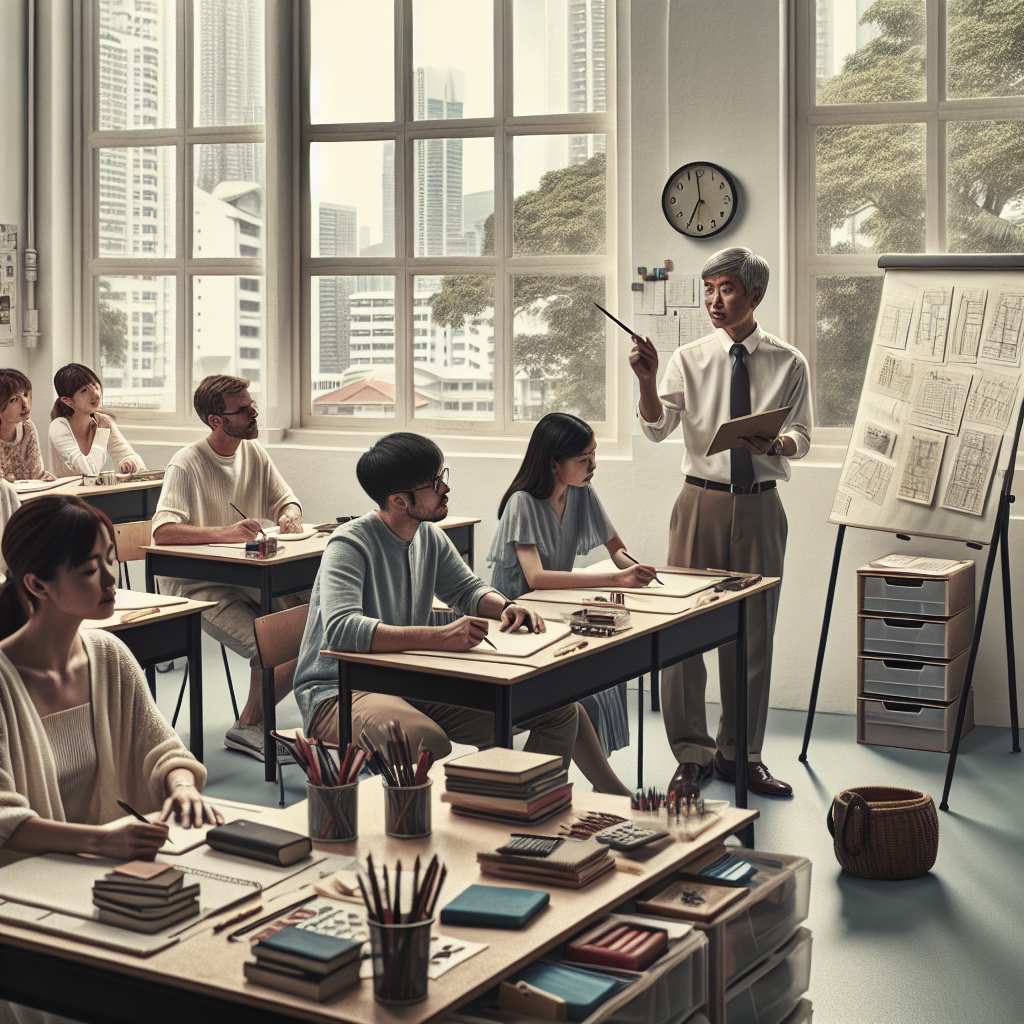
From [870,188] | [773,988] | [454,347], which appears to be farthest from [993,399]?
[773,988]

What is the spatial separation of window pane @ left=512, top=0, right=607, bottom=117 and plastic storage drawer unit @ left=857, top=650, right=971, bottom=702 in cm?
304

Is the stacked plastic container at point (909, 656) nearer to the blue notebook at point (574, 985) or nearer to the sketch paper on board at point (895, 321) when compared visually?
the sketch paper on board at point (895, 321)

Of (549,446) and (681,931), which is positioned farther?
(549,446)

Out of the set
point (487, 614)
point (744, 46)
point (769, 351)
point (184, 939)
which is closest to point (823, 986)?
point (487, 614)

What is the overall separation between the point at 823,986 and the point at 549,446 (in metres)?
1.80

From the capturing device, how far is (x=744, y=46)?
564 cm

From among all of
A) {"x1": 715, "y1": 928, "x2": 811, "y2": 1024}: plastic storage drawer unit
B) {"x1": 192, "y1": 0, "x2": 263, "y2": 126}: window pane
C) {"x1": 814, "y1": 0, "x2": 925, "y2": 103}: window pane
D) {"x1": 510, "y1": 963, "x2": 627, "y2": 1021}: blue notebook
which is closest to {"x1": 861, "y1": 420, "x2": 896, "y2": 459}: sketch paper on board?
{"x1": 814, "y1": 0, "x2": 925, "y2": 103}: window pane

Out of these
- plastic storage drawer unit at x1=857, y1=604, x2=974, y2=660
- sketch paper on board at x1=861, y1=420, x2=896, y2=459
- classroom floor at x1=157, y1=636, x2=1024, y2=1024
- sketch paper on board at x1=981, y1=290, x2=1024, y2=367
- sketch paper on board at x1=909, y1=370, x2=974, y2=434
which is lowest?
classroom floor at x1=157, y1=636, x2=1024, y2=1024

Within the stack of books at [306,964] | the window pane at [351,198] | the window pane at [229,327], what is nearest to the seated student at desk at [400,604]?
the stack of books at [306,964]

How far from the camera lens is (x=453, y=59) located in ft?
21.6

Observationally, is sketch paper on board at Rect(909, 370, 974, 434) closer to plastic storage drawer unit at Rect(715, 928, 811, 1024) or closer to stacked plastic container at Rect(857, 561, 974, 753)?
stacked plastic container at Rect(857, 561, 974, 753)

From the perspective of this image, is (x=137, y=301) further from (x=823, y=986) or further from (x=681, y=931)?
(x=681, y=931)

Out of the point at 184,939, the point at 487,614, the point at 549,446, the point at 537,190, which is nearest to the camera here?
the point at 184,939

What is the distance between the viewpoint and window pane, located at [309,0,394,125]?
673 centimetres
